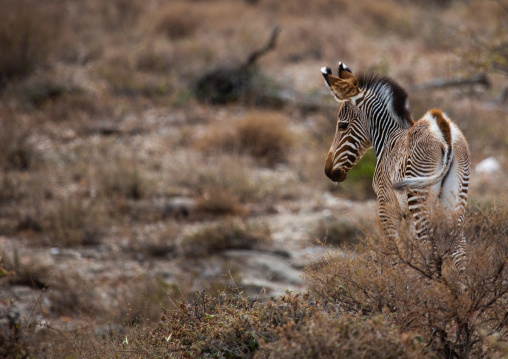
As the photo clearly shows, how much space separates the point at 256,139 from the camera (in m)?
11.6

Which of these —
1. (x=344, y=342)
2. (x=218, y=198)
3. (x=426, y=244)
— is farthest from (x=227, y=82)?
(x=344, y=342)

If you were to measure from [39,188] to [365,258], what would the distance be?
22.4ft

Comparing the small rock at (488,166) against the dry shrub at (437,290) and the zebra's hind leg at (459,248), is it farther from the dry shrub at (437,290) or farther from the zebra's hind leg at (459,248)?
the dry shrub at (437,290)

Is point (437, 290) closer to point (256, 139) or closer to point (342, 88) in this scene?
point (342, 88)

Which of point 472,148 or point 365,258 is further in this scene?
point 472,148

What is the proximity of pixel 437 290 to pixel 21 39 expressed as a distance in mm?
14493

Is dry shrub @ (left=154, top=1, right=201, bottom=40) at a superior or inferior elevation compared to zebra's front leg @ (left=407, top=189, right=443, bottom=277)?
inferior

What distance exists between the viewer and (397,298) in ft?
Answer: 12.3

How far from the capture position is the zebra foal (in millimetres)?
4109

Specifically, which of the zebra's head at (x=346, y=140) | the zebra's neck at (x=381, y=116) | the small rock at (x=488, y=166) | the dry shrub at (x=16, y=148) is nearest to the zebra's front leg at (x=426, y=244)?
the zebra's neck at (x=381, y=116)

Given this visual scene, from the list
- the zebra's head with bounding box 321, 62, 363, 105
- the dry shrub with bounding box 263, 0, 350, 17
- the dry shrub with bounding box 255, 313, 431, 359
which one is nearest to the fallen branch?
the dry shrub with bounding box 263, 0, 350, 17

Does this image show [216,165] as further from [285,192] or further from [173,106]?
[173,106]

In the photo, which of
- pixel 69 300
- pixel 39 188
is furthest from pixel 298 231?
pixel 39 188

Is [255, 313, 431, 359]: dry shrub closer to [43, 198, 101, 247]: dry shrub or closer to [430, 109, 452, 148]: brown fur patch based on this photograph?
[430, 109, 452, 148]: brown fur patch
